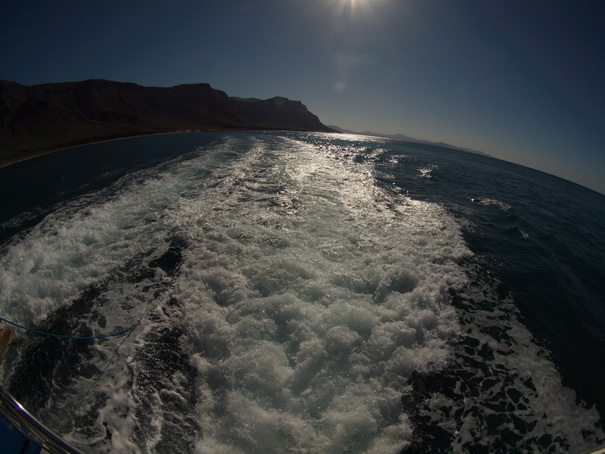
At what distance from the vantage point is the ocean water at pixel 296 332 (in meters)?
3.31

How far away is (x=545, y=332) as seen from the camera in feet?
17.5

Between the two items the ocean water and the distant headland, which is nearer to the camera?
the ocean water

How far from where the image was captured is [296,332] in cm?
444

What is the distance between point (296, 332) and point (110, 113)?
237ft

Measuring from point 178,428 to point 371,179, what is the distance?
16012 millimetres

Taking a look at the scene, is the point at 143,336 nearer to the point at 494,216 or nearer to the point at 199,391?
the point at 199,391

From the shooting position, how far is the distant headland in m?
29.5

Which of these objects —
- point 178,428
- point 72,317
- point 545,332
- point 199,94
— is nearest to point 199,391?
point 178,428

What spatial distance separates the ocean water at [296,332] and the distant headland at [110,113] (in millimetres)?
27081

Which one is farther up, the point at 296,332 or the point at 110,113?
the point at 110,113

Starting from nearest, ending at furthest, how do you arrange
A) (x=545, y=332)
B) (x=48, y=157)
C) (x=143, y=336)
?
(x=143, y=336)
(x=545, y=332)
(x=48, y=157)

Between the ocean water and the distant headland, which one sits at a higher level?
the distant headland

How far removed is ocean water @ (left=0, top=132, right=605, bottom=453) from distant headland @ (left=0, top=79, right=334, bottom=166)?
2708 cm

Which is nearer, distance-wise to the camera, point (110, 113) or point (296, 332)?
point (296, 332)
